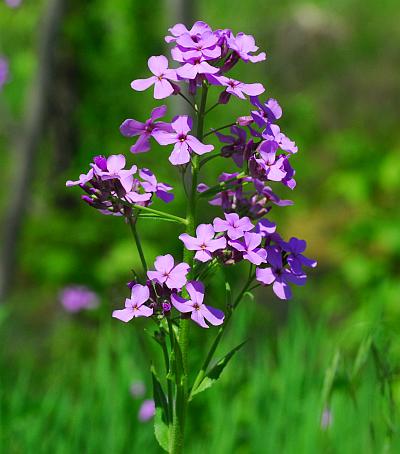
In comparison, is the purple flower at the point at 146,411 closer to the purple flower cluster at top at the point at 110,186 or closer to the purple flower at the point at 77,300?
the purple flower cluster at top at the point at 110,186

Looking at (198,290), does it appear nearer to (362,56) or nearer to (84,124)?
(84,124)

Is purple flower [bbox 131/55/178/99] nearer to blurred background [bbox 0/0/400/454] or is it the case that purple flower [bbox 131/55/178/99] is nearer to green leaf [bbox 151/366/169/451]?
green leaf [bbox 151/366/169/451]

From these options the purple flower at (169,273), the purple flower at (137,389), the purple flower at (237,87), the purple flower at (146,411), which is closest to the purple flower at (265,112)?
the purple flower at (237,87)

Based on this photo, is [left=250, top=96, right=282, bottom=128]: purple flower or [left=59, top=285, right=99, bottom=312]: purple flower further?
[left=59, top=285, right=99, bottom=312]: purple flower

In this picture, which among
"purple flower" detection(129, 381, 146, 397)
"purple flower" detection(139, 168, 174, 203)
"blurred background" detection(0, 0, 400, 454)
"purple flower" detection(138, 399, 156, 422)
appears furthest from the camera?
"purple flower" detection(129, 381, 146, 397)

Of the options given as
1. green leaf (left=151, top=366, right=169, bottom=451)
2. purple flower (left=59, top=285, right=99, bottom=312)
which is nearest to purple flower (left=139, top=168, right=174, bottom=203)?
green leaf (left=151, top=366, right=169, bottom=451)

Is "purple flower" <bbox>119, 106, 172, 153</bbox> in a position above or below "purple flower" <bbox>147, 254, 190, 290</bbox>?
above

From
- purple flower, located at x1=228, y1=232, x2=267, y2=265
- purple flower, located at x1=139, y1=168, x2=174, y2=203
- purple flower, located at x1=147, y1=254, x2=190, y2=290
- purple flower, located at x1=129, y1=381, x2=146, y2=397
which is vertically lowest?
purple flower, located at x1=147, y1=254, x2=190, y2=290
